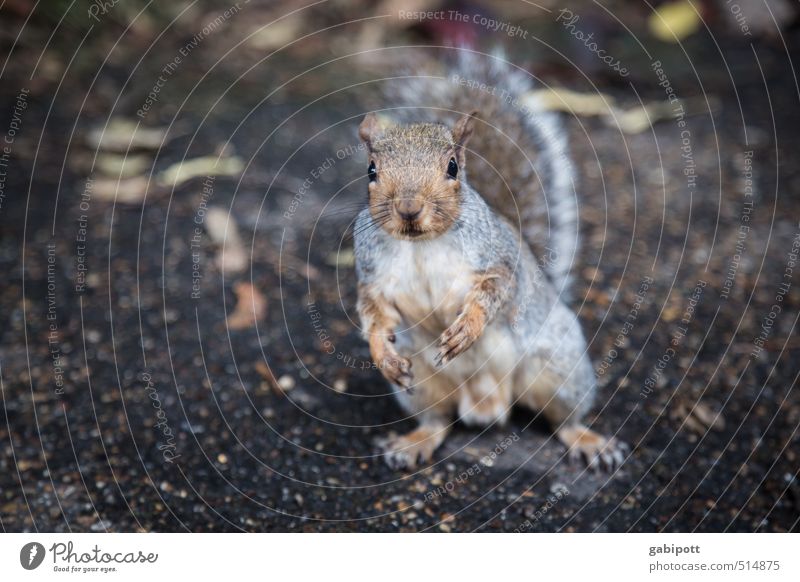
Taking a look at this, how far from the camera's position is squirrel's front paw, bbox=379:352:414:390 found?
164 cm

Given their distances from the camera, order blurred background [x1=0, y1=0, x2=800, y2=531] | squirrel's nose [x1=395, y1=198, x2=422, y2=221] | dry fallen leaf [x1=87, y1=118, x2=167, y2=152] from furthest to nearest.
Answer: dry fallen leaf [x1=87, y1=118, x2=167, y2=152], blurred background [x1=0, y1=0, x2=800, y2=531], squirrel's nose [x1=395, y1=198, x2=422, y2=221]

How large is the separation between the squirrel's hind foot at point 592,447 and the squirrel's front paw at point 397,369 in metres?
0.54

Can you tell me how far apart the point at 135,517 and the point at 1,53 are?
8.41ft

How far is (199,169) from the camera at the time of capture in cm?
300

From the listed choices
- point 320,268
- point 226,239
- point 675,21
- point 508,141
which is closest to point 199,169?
point 226,239

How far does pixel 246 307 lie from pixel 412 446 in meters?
0.73

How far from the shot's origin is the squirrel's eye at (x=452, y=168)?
1580 mm

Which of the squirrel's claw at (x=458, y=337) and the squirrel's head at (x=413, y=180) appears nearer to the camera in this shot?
the squirrel's head at (x=413, y=180)

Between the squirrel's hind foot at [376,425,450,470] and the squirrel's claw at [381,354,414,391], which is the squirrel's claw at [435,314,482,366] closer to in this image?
the squirrel's claw at [381,354,414,391]

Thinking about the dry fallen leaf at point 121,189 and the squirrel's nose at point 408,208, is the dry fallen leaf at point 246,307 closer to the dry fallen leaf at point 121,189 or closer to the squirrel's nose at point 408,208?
the dry fallen leaf at point 121,189

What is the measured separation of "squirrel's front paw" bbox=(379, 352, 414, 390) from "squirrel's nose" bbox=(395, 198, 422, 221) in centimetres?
30

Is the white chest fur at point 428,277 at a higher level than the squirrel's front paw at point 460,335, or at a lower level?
higher
